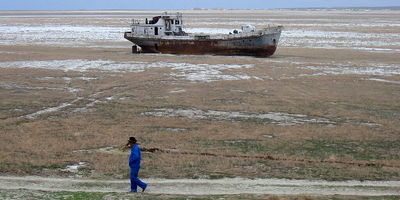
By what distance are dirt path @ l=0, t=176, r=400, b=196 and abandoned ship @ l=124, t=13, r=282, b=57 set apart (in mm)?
32628

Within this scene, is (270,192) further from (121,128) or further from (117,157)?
(121,128)

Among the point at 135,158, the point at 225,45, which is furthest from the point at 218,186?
the point at 225,45

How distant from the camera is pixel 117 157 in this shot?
15781 mm

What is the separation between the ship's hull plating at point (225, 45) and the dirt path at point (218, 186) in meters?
32.5

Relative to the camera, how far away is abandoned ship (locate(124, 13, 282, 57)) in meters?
46.0

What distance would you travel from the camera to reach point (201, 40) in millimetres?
46781

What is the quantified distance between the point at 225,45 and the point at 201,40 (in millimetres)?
1983

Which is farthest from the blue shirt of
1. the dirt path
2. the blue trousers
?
the dirt path

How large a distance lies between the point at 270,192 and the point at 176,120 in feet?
29.3

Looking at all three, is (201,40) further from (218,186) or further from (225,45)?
(218,186)

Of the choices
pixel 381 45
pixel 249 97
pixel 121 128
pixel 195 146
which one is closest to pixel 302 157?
pixel 195 146

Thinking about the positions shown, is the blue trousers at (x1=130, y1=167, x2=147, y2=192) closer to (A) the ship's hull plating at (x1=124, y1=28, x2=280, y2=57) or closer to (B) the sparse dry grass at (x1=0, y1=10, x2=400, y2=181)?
(B) the sparse dry grass at (x1=0, y1=10, x2=400, y2=181)

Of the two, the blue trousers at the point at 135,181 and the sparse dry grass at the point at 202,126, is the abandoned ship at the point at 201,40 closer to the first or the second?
the sparse dry grass at the point at 202,126

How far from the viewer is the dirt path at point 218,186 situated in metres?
12.9
